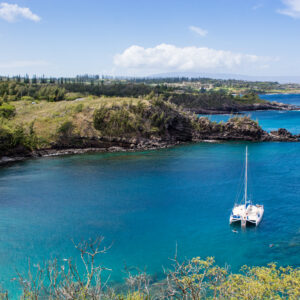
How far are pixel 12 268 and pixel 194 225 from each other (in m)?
21.9

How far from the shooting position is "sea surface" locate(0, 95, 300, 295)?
1371 inches

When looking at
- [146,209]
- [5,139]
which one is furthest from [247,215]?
[5,139]

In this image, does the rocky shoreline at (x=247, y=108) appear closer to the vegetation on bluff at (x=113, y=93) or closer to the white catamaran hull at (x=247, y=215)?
the vegetation on bluff at (x=113, y=93)

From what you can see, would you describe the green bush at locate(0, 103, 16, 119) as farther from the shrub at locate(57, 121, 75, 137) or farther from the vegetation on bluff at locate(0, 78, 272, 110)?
the vegetation on bluff at locate(0, 78, 272, 110)

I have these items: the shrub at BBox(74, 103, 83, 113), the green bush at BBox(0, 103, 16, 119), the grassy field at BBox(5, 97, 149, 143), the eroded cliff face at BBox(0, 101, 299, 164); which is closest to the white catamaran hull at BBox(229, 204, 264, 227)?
the eroded cliff face at BBox(0, 101, 299, 164)

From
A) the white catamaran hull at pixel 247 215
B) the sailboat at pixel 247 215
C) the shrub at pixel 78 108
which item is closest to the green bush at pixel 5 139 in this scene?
the shrub at pixel 78 108

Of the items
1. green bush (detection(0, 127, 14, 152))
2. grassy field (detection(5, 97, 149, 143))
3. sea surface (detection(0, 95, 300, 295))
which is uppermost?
grassy field (detection(5, 97, 149, 143))

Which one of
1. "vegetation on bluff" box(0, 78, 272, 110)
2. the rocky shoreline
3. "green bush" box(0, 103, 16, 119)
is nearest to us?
"green bush" box(0, 103, 16, 119)

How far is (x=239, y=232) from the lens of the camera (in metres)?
39.7

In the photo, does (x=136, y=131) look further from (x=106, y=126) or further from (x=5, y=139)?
(x=5, y=139)

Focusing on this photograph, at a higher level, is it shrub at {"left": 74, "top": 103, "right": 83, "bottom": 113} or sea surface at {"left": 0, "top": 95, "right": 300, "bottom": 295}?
shrub at {"left": 74, "top": 103, "right": 83, "bottom": 113}

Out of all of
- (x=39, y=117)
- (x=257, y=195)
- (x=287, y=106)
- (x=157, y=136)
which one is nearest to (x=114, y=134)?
(x=157, y=136)

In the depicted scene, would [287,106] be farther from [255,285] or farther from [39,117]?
[255,285]

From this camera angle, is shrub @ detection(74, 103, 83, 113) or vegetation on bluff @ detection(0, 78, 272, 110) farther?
vegetation on bluff @ detection(0, 78, 272, 110)
